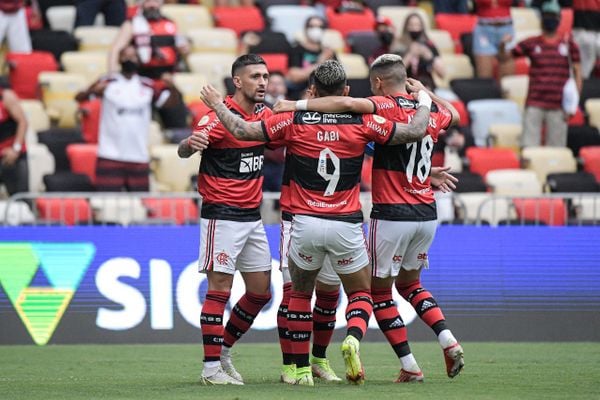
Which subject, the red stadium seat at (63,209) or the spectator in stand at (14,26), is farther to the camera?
the spectator in stand at (14,26)

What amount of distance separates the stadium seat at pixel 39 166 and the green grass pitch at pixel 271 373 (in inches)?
134

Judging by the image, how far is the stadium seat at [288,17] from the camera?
2158 cm

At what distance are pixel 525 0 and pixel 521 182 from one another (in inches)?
286

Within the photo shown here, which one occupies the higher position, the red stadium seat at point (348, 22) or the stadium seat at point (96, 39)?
the red stadium seat at point (348, 22)

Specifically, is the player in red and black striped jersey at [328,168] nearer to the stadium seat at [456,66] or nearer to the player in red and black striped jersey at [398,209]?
the player in red and black striped jersey at [398,209]

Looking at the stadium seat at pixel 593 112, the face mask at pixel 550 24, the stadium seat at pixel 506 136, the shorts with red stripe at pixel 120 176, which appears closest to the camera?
the shorts with red stripe at pixel 120 176

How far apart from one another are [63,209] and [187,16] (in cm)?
645

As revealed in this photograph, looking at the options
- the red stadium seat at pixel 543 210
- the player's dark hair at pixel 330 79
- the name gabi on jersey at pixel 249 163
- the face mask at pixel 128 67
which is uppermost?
the player's dark hair at pixel 330 79

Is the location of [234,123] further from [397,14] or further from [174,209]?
[397,14]

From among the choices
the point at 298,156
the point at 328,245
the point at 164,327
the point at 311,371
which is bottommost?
the point at 164,327

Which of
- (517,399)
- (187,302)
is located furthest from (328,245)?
(187,302)

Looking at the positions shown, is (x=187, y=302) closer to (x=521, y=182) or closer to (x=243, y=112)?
(x=243, y=112)

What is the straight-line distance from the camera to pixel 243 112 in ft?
37.2

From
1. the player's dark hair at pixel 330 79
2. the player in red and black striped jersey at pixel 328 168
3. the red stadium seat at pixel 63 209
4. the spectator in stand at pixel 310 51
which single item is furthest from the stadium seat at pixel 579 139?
the player's dark hair at pixel 330 79
